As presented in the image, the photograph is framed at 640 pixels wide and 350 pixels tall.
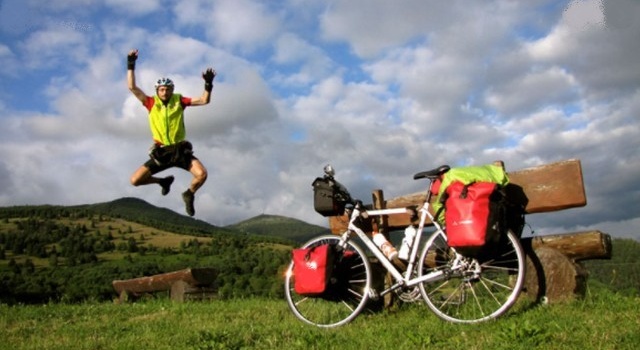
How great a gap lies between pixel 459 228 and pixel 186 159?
5.71 meters

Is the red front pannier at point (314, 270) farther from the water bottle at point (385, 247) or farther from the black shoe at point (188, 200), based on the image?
the black shoe at point (188, 200)

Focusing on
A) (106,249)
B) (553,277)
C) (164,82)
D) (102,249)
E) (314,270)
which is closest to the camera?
(553,277)

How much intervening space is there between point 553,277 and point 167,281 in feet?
32.3

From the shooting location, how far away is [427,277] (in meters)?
6.59

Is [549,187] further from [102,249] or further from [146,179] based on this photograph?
[102,249]

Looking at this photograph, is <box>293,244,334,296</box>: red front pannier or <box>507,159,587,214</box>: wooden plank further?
<box>507,159,587,214</box>: wooden plank

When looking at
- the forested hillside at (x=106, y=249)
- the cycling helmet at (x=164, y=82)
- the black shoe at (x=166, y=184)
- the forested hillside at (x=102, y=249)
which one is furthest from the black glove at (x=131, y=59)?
the forested hillside at (x=102, y=249)

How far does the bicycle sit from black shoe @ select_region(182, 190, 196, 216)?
320 cm

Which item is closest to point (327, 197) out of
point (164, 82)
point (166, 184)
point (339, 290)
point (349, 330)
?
point (339, 290)

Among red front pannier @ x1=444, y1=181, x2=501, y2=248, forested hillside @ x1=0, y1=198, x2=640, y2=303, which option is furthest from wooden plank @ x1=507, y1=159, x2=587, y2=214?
forested hillside @ x1=0, y1=198, x2=640, y2=303

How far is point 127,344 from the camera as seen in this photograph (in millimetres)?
6453

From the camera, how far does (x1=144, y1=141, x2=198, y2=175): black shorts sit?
9.66m

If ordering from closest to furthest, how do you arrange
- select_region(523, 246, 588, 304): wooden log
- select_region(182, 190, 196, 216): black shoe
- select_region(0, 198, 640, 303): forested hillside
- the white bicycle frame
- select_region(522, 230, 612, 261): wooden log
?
the white bicycle frame < select_region(523, 246, 588, 304): wooden log < select_region(522, 230, 612, 261): wooden log < select_region(182, 190, 196, 216): black shoe < select_region(0, 198, 640, 303): forested hillside

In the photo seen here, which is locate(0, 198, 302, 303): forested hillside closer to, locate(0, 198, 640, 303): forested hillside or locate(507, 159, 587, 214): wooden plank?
locate(0, 198, 640, 303): forested hillside
